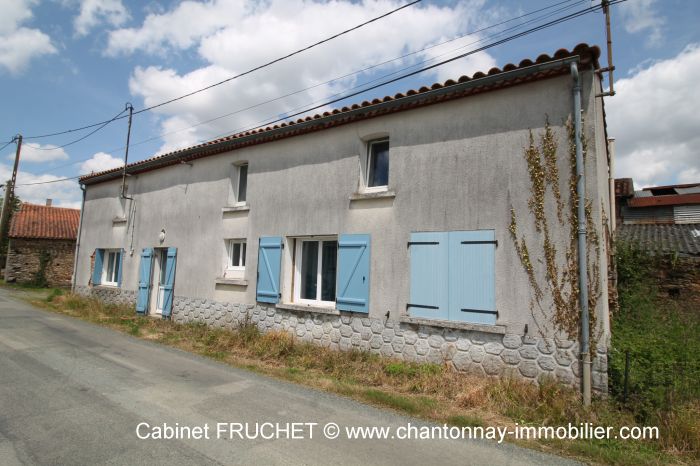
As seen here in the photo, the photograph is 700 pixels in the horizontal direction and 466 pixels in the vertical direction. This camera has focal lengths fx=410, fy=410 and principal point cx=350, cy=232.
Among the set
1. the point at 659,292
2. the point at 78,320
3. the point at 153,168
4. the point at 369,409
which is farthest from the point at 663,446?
the point at 153,168

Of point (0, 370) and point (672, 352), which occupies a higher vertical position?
point (672, 352)

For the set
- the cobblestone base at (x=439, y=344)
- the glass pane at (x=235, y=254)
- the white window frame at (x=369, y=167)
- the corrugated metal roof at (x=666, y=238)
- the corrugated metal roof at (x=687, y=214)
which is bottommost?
the cobblestone base at (x=439, y=344)

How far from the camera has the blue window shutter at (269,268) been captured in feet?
29.5

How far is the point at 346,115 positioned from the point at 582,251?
495 centimetres

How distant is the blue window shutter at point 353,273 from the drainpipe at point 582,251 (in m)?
3.48

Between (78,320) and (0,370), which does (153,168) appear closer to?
(78,320)

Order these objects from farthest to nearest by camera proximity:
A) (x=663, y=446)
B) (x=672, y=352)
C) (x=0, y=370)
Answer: (x=0, y=370), (x=672, y=352), (x=663, y=446)

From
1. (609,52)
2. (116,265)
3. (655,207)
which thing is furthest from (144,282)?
(655,207)

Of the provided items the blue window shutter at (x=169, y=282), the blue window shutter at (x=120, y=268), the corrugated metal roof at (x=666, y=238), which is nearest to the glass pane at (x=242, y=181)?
the blue window shutter at (x=169, y=282)

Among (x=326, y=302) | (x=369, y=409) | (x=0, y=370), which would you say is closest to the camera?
(x=369, y=409)

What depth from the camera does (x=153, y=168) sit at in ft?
43.2

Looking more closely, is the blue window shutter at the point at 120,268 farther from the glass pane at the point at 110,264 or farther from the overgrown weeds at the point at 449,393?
the overgrown weeds at the point at 449,393

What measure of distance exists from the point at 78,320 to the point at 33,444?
29.2 ft

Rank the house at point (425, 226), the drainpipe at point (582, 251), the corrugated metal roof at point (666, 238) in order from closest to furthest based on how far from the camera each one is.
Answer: the drainpipe at point (582, 251), the house at point (425, 226), the corrugated metal roof at point (666, 238)
